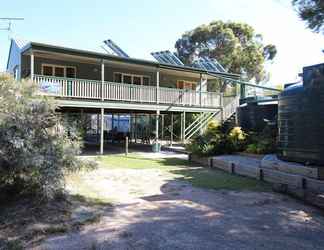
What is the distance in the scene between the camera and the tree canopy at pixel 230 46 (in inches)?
1481

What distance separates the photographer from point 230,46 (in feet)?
124

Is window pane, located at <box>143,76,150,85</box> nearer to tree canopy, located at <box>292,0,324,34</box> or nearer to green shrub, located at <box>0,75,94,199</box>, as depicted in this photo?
green shrub, located at <box>0,75,94,199</box>

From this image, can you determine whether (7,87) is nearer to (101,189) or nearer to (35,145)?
(35,145)

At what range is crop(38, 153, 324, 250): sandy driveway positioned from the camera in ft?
15.4

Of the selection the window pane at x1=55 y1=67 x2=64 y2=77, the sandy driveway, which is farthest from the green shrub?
the window pane at x1=55 y1=67 x2=64 y2=77

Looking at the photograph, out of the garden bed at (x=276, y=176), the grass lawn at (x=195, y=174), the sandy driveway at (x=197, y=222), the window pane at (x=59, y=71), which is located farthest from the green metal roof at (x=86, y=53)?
the sandy driveway at (x=197, y=222)

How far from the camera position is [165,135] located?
27750mm

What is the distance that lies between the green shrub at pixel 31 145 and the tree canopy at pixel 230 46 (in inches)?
1287

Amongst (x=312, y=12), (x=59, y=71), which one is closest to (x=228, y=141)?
(x=312, y=12)

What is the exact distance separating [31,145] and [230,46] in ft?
112

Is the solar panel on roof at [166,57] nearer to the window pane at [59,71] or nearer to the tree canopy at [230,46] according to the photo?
the window pane at [59,71]

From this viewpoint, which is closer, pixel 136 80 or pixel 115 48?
pixel 136 80

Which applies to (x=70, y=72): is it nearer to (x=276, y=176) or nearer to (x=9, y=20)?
(x=9, y=20)

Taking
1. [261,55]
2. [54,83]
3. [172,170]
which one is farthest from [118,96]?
[261,55]
